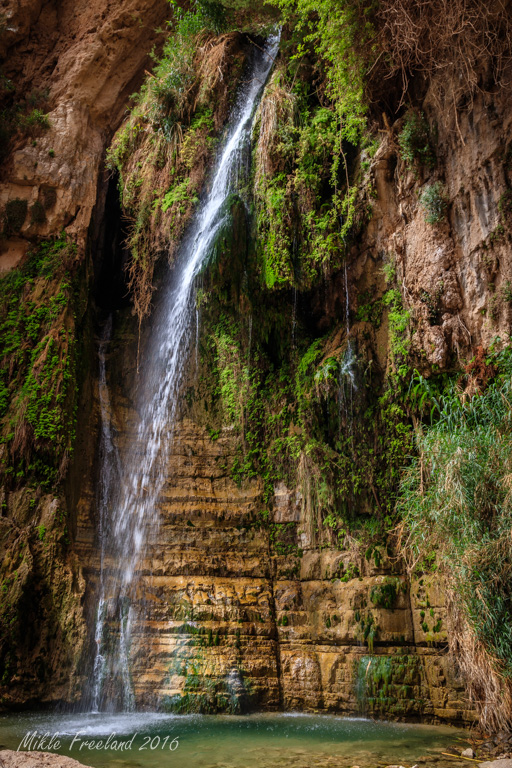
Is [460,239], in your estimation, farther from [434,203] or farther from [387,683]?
[387,683]

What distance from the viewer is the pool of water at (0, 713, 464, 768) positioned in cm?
452

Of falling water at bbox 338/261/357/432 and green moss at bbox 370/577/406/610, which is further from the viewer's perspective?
falling water at bbox 338/261/357/432

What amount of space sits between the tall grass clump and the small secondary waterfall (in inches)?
155

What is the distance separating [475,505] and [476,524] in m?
0.18

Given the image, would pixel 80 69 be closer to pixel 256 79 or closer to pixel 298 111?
pixel 256 79

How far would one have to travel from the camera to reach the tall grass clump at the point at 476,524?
489 centimetres

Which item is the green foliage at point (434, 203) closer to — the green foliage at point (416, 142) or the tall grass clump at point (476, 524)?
the green foliage at point (416, 142)

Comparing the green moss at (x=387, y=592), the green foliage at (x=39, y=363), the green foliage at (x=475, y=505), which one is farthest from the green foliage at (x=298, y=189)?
the green moss at (x=387, y=592)

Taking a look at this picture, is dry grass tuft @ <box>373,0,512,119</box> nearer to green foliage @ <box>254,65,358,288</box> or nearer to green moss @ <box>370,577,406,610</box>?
green foliage @ <box>254,65,358,288</box>

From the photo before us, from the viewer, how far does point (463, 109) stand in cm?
679

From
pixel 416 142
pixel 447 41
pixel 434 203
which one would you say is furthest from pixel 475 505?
pixel 447 41

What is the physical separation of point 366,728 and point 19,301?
7785 millimetres

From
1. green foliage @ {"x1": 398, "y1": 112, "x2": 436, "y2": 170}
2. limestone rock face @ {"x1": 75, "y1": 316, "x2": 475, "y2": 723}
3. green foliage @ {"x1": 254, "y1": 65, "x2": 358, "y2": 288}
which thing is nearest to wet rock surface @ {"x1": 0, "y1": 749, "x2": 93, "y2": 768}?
limestone rock face @ {"x1": 75, "y1": 316, "x2": 475, "y2": 723}

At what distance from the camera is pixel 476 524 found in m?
5.17
